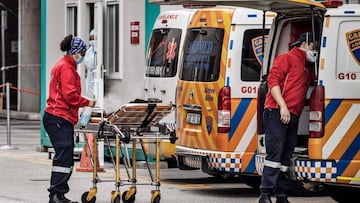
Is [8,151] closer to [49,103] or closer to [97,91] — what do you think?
[97,91]

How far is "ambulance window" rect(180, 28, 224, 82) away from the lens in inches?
519

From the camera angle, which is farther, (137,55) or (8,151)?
(8,151)

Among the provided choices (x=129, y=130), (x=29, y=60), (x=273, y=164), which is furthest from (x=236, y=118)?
(x=29, y=60)

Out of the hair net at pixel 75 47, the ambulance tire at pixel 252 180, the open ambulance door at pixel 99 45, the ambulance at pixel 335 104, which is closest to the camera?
the ambulance at pixel 335 104

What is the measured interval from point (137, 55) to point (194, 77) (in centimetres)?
378

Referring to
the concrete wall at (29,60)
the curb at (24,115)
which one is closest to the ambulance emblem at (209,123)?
the curb at (24,115)

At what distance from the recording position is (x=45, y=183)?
1477 centimetres

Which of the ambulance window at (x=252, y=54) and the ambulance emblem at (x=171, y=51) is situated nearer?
the ambulance window at (x=252, y=54)

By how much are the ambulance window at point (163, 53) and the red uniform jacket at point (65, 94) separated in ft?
11.0

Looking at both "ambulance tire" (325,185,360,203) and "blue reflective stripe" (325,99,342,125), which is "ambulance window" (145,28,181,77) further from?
"blue reflective stripe" (325,99,342,125)

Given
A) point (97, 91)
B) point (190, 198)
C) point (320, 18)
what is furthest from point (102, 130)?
point (97, 91)

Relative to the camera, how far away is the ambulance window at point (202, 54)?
13.2 m

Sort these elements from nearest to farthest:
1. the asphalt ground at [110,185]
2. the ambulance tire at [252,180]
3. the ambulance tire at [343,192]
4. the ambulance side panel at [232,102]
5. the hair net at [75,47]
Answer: the ambulance tire at [343,192], the hair net at [75,47], the ambulance side panel at [232,102], the asphalt ground at [110,185], the ambulance tire at [252,180]

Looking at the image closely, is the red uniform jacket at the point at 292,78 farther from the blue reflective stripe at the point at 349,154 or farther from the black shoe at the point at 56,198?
the black shoe at the point at 56,198
